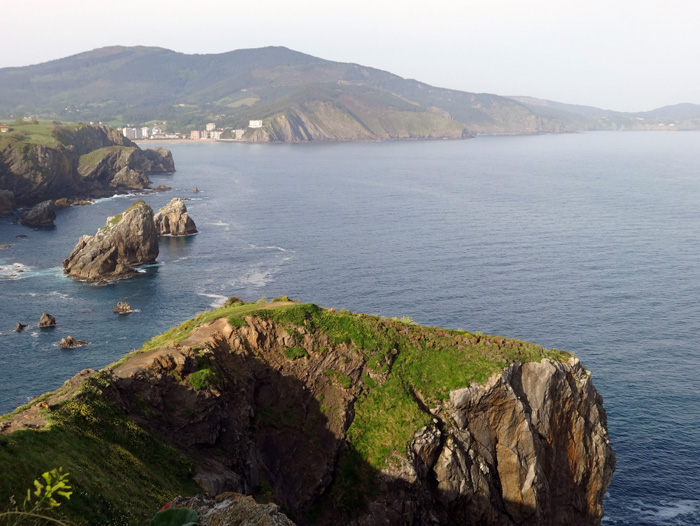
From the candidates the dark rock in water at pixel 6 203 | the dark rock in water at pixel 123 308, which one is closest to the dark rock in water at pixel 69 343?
the dark rock in water at pixel 123 308

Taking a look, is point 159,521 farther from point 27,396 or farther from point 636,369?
point 636,369

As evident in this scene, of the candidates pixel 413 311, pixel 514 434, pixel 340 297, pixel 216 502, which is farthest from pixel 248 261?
pixel 216 502

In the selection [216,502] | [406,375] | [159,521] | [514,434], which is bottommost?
[514,434]

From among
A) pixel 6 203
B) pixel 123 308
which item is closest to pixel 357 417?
pixel 123 308

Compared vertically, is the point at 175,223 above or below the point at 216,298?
above

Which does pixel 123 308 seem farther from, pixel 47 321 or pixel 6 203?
pixel 6 203
